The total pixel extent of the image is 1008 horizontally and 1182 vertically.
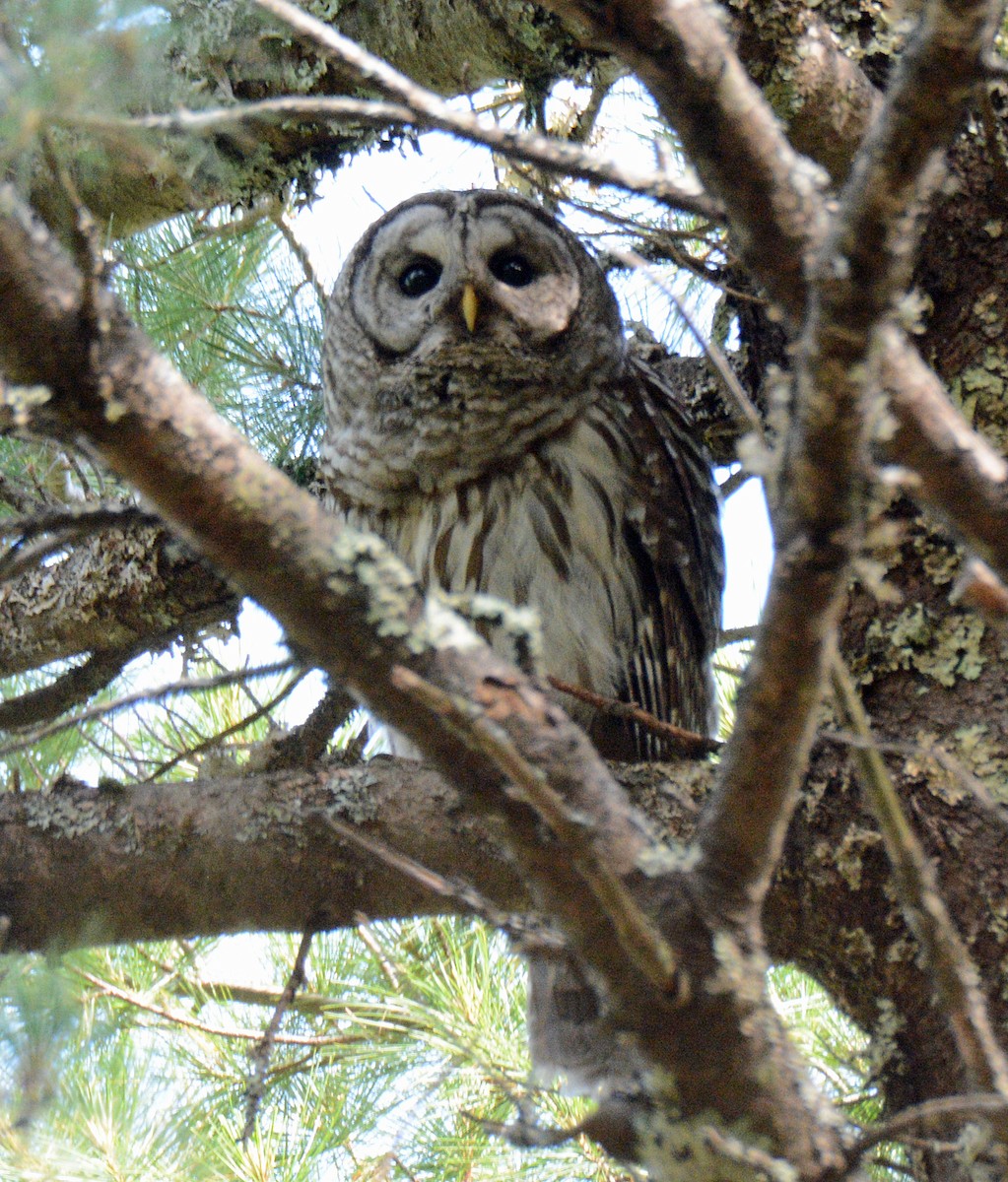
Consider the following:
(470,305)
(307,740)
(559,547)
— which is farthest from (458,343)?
(307,740)

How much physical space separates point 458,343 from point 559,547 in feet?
1.68

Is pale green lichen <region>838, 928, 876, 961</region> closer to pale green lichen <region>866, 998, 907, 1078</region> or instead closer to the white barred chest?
pale green lichen <region>866, 998, 907, 1078</region>

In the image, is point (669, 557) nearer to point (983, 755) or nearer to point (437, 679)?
point (983, 755)

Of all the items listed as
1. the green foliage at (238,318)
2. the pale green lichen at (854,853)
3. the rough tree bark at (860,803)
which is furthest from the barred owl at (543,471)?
the pale green lichen at (854,853)

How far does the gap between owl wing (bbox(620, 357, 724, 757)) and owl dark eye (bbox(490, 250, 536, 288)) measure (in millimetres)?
324

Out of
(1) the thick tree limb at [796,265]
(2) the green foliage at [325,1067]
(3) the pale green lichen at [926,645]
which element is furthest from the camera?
(2) the green foliage at [325,1067]

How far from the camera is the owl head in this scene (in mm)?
2699

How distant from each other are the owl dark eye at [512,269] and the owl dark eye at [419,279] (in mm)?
144

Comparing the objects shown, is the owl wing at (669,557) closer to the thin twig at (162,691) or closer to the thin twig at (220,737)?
the thin twig at (220,737)

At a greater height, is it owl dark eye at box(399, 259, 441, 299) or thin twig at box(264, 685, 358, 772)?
owl dark eye at box(399, 259, 441, 299)

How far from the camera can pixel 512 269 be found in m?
2.97

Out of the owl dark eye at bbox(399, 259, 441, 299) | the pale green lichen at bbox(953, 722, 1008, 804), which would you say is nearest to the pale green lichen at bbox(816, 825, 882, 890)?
the pale green lichen at bbox(953, 722, 1008, 804)

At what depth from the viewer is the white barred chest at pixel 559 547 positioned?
2.59m

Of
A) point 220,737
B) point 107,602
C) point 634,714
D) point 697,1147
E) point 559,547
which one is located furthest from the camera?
point 107,602
